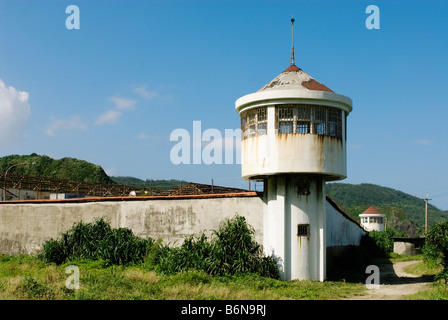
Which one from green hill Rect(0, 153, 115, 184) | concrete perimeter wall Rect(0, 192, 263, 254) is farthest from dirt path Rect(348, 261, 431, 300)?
green hill Rect(0, 153, 115, 184)

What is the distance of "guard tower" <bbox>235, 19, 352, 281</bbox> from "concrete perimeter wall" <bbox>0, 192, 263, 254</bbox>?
1.15 meters

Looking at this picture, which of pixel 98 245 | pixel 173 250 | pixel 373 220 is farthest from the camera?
pixel 373 220

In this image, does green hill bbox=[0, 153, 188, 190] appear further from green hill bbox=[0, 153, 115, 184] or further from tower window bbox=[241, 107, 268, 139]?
tower window bbox=[241, 107, 268, 139]

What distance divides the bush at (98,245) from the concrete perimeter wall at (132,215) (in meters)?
0.77

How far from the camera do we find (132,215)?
22.9m

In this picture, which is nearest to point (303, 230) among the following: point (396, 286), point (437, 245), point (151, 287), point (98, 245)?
point (396, 286)

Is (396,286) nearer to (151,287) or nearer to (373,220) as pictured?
(151,287)

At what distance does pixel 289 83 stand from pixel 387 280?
1052cm

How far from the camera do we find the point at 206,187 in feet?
117

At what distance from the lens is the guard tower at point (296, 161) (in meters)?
18.5

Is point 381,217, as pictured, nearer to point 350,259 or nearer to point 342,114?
point 350,259

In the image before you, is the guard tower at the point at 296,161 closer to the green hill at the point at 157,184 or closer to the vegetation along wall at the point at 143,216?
the vegetation along wall at the point at 143,216

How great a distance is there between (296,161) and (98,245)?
1011 cm
